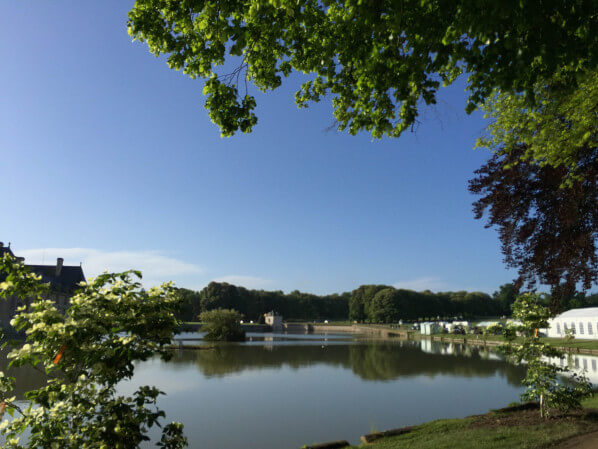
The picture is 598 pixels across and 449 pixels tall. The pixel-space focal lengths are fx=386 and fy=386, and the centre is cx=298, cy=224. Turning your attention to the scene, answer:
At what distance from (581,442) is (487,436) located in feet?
4.95

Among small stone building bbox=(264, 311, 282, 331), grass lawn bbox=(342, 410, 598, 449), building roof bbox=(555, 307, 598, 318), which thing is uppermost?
building roof bbox=(555, 307, 598, 318)

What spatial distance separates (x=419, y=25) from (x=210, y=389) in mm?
16767

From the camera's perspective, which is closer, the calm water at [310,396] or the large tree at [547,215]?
the large tree at [547,215]

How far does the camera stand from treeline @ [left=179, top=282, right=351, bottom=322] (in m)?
96.0

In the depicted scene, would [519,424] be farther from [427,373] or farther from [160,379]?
[160,379]

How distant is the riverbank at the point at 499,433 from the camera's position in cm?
692

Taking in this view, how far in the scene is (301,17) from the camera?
16.1 ft

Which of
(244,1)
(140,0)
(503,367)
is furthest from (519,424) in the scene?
(503,367)

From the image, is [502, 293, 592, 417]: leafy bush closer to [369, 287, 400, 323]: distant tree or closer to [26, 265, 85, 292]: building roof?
[26, 265, 85, 292]: building roof

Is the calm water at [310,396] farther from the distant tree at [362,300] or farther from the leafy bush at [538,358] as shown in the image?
the distant tree at [362,300]

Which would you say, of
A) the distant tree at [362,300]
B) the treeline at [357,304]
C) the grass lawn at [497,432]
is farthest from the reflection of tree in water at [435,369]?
the distant tree at [362,300]

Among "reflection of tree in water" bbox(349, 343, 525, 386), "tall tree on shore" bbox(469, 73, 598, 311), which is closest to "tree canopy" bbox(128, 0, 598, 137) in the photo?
"tall tree on shore" bbox(469, 73, 598, 311)

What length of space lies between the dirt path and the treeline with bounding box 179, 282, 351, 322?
7601 centimetres

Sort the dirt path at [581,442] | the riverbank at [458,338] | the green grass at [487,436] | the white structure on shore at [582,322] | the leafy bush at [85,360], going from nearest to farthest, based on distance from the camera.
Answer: the leafy bush at [85,360] < the dirt path at [581,442] < the green grass at [487,436] < the riverbank at [458,338] < the white structure on shore at [582,322]
